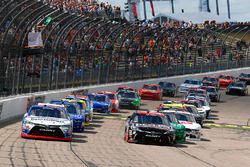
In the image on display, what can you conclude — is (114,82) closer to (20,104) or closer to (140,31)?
(140,31)

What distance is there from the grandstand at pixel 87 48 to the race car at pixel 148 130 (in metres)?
6.22

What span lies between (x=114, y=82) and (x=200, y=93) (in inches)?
330

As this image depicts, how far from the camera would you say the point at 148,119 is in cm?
2350

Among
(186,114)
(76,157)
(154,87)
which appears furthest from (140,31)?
(76,157)

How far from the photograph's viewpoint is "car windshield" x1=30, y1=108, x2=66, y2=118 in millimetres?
22389

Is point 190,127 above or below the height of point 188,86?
below

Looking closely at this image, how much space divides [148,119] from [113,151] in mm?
3500

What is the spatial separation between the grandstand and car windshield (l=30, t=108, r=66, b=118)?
4.25 m

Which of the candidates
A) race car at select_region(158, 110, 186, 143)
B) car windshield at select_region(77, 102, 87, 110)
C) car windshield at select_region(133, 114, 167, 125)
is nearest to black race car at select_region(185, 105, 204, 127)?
car windshield at select_region(77, 102, 87, 110)

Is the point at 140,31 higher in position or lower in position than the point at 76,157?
higher

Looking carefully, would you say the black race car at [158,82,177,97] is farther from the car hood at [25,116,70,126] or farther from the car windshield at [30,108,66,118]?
the car hood at [25,116,70,126]

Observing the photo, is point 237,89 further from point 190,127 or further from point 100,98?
point 190,127

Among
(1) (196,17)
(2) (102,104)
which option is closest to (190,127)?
(2) (102,104)

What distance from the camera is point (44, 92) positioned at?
116 ft
